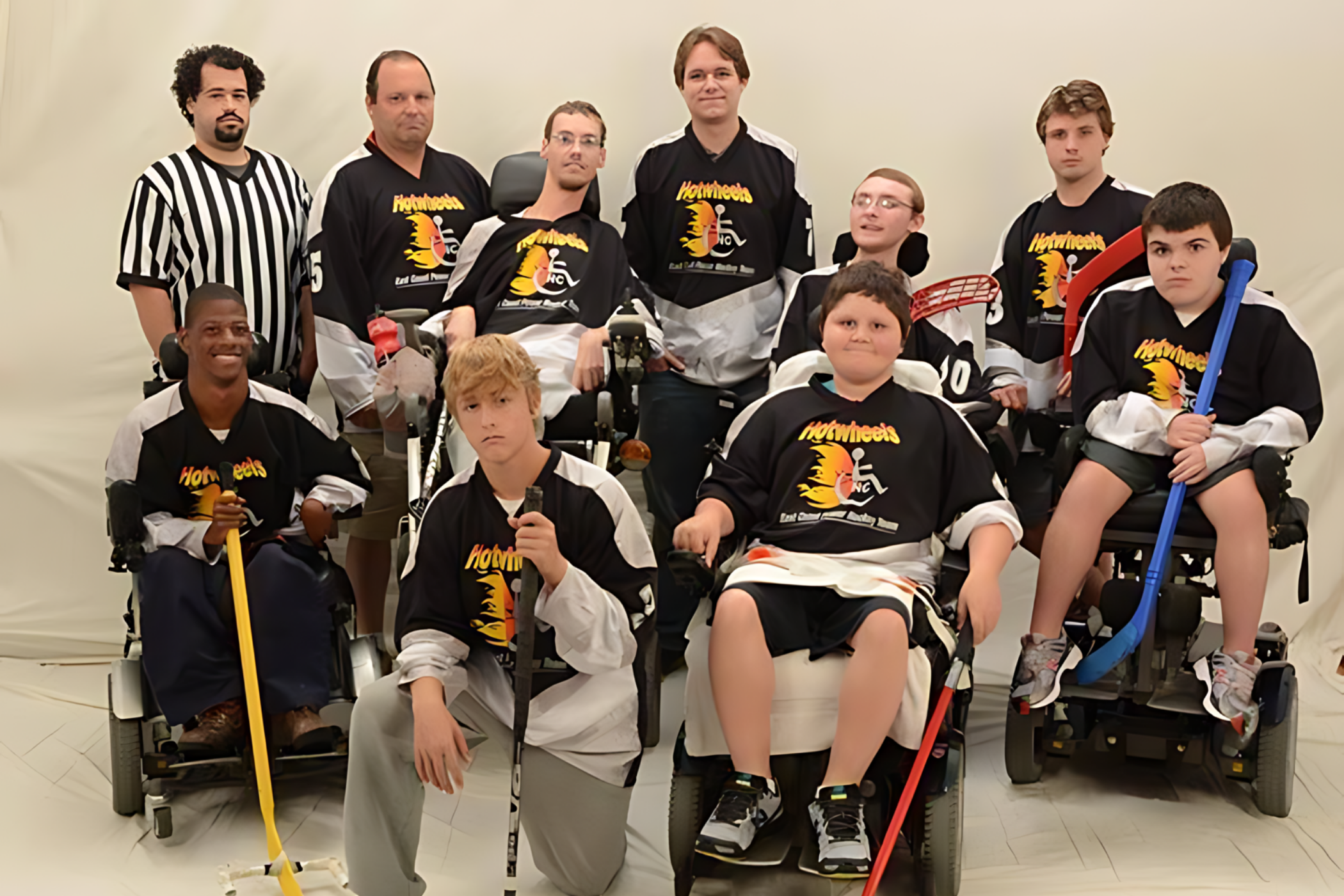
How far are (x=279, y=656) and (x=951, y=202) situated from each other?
2.82 m

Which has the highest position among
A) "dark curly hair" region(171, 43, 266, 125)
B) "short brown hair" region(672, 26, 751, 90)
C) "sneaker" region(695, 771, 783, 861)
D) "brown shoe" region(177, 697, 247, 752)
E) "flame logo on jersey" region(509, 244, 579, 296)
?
"short brown hair" region(672, 26, 751, 90)

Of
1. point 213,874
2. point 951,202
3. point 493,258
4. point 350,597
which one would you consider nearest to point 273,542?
point 350,597

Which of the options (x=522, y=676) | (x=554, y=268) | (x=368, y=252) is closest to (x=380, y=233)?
(x=368, y=252)

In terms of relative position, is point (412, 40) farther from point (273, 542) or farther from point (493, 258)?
point (273, 542)

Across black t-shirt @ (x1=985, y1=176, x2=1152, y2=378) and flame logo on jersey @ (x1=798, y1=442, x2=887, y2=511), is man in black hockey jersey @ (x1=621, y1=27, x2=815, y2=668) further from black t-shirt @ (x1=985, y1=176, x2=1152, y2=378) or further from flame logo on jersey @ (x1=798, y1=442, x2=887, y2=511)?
flame logo on jersey @ (x1=798, y1=442, x2=887, y2=511)

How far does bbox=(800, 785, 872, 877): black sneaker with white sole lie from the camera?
2730 mm

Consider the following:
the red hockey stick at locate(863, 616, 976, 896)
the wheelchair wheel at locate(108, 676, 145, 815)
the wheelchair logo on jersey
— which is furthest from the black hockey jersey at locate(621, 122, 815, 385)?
the wheelchair wheel at locate(108, 676, 145, 815)

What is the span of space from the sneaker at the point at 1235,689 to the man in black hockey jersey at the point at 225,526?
2214 millimetres

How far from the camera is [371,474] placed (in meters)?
4.29

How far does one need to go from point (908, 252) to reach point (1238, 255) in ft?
2.83

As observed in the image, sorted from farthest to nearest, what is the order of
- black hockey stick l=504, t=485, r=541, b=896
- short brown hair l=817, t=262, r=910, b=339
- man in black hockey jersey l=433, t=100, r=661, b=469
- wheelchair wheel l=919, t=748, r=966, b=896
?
man in black hockey jersey l=433, t=100, r=661, b=469, short brown hair l=817, t=262, r=910, b=339, wheelchair wheel l=919, t=748, r=966, b=896, black hockey stick l=504, t=485, r=541, b=896

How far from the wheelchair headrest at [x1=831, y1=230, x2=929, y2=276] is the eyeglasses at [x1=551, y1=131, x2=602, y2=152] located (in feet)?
2.52

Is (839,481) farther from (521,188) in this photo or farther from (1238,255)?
(521,188)

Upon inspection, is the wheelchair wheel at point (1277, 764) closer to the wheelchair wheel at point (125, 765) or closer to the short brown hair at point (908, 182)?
the short brown hair at point (908, 182)
